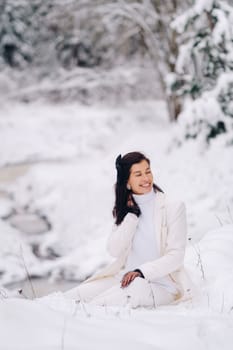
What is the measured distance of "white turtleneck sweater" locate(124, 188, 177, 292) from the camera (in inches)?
147

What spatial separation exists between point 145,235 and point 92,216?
894 centimetres

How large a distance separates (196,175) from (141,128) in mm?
10918

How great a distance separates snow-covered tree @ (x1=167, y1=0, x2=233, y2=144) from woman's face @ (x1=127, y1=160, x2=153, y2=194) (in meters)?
5.27

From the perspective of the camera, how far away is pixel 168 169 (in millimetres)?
14406

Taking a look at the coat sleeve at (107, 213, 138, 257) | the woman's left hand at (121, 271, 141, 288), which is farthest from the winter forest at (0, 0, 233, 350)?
the coat sleeve at (107, 213, 138, 257)

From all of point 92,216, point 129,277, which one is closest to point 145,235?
point 129,277

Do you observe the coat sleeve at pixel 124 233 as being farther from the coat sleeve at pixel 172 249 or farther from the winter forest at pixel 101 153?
the winter forest at pixel 101 153

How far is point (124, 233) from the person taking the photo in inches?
145

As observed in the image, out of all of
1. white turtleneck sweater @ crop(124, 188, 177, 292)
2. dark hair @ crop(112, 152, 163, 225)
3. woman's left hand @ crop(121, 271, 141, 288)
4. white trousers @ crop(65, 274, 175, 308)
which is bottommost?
white trousers @ crop(65, 274, 175, 308)

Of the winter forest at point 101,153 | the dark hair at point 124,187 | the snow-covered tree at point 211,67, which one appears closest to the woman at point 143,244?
the dark hair at point 124,187

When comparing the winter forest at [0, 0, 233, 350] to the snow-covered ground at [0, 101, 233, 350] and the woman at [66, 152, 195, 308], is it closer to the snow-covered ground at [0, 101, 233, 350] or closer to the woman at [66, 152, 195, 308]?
the snow-covered ground at [0, 101, 233, 350]

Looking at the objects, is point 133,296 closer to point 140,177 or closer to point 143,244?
point 143,244

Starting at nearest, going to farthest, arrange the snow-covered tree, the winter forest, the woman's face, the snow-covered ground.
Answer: the snow-covered ground, the winter forest, the woman's face, the snow-covered tree

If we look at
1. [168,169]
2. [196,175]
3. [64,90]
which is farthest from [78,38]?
[196,175]
